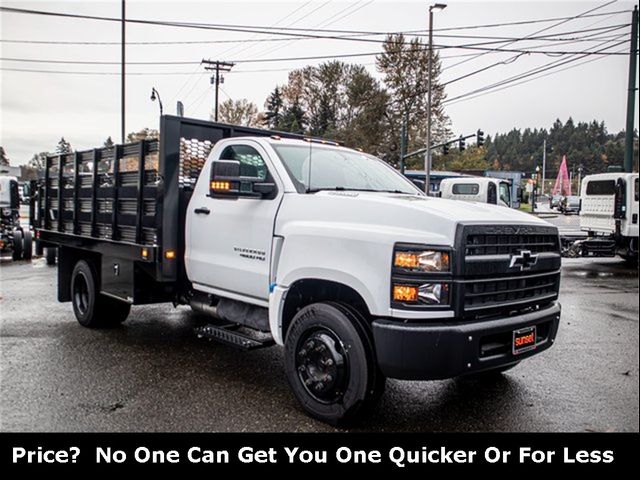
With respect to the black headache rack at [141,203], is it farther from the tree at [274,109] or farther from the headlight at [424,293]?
the tree at [274,109]

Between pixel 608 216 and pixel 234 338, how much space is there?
47.4ft

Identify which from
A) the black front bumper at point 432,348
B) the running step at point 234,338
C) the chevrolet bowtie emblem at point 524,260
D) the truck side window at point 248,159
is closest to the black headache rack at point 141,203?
the truck side window at point 248,159

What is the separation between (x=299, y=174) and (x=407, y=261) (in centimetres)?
168

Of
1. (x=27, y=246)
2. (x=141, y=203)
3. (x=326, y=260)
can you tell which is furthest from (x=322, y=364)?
(x=27, y=246)

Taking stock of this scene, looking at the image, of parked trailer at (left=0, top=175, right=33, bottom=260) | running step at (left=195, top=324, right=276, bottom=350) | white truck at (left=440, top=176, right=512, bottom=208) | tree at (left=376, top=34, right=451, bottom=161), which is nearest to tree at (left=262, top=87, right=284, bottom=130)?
tree at (left=376, top=34, right=451, bottom=161)

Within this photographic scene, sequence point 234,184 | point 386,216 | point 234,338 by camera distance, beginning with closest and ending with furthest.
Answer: point 386,216
point 234,184
point 234,338

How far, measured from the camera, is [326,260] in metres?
4.20

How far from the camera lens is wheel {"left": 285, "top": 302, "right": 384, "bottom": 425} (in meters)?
3.98

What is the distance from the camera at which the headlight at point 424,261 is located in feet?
12.4

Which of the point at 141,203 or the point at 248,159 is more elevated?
the point at 248,159

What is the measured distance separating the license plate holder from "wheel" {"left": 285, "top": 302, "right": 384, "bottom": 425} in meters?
1.02

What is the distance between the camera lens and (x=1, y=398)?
4.80 m

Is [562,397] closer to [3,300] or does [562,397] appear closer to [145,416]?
[145,416]

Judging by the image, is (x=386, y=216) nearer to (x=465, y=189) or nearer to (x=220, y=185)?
(x=220, y=185)
